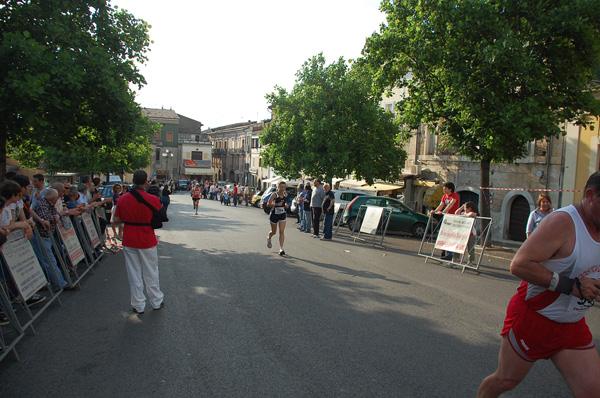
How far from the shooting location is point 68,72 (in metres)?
11.1

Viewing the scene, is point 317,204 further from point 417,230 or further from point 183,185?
point 183,185

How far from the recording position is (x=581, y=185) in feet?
61.9

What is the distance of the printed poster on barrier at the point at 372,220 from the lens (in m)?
14.4

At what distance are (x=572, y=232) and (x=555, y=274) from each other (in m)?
0.27

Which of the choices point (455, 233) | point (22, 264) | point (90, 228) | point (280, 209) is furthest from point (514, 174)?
point (22, 264)

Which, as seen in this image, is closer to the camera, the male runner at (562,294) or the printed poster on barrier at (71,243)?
the male runner at (562,294)

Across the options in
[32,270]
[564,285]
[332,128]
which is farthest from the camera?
[332,128]

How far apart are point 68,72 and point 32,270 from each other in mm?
6901

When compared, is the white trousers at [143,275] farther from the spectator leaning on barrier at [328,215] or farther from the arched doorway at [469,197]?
the arched doorway at [469,197]

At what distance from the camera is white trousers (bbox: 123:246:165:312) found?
6.31 m

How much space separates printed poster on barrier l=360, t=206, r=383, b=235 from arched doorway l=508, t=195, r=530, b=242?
32.9 ft

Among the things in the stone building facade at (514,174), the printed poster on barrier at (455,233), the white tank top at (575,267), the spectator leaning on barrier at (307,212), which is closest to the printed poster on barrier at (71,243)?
the white tank top at (575,267)

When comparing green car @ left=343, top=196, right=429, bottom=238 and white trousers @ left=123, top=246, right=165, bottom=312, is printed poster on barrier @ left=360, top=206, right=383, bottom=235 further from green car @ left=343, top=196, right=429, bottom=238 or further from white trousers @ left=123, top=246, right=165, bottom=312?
white trousers @ left=123, top=246, right=165, bottom=312

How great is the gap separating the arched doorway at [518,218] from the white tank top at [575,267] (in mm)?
20174
